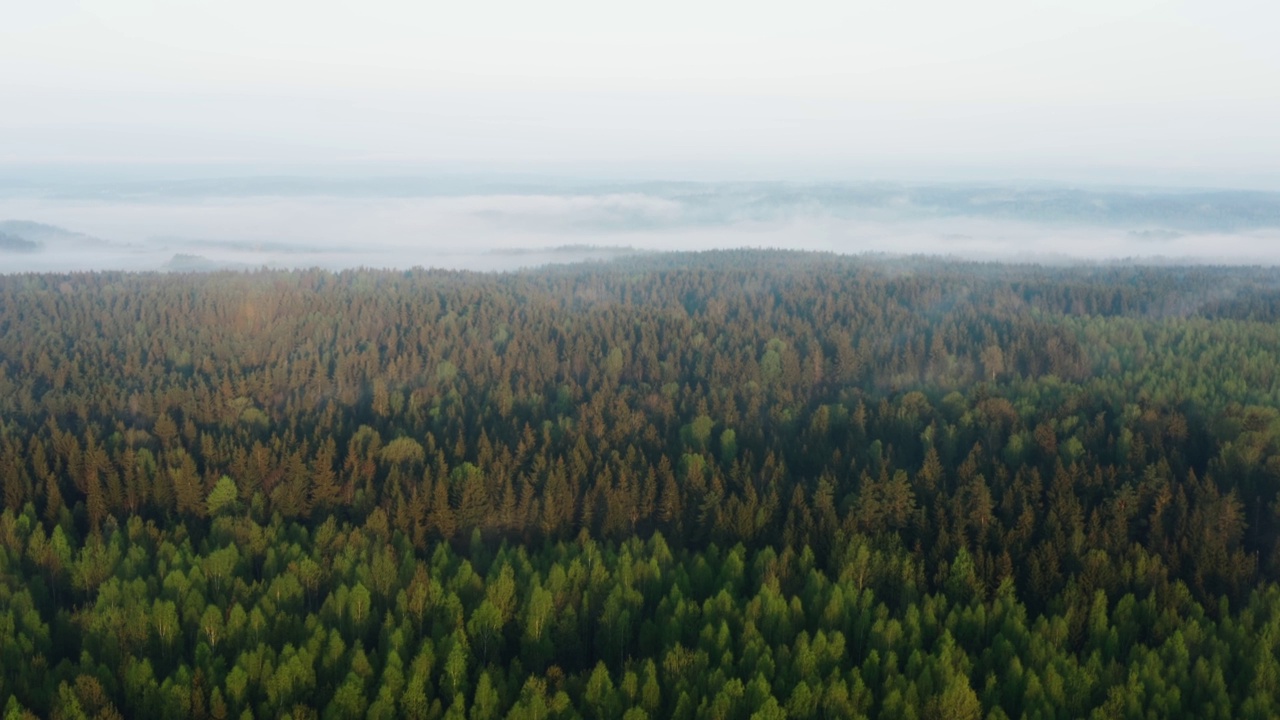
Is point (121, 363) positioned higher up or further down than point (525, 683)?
higher up

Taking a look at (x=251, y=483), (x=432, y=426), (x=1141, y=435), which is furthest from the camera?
(x=432, y=426)

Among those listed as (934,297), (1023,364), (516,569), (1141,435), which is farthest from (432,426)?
(934,297)

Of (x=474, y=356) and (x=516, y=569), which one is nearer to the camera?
(x=516, y=569)

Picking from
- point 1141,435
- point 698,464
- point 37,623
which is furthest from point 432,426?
point 1141,435

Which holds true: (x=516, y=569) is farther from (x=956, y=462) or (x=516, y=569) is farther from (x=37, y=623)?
(x=956, y=462)

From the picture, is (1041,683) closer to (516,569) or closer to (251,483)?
(516,569)

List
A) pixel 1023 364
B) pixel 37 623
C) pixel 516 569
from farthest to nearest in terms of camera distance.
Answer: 1. pixel 1023 364
2. pixel 516 569
3. pixel 37 623
